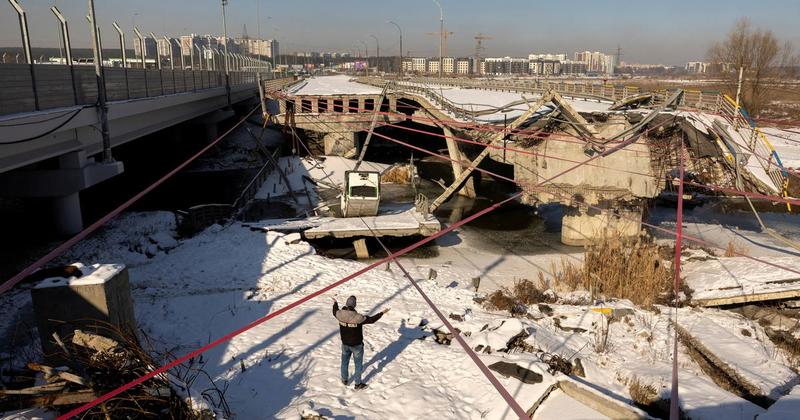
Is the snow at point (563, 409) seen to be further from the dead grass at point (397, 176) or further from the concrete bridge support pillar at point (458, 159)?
the dead grass at point (397, 176)

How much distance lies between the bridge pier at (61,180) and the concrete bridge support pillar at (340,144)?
21834 millimetres

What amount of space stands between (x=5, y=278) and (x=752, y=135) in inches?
1043

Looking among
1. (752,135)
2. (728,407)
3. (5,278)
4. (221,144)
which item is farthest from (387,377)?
(221,144)

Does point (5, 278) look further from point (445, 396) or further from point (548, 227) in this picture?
point (548, 227)

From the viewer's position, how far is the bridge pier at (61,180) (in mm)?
16438

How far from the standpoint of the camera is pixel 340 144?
38.9 meters

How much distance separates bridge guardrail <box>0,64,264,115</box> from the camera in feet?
39.2

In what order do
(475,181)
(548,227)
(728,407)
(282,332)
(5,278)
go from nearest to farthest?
(728,407) → (282,332) → (5,278) → (548,227) → (475,181)

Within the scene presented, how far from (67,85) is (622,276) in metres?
16.4

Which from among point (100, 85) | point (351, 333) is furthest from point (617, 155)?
point (100, 85)

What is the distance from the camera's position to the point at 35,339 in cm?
1047

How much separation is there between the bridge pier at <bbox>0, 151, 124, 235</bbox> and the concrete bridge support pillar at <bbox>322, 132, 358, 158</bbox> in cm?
2183

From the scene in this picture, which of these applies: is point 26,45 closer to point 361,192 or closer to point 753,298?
point 361,192

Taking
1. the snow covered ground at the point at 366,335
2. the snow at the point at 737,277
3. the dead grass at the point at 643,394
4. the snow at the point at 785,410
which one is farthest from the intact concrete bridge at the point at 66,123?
the snow at the point at 737,277
